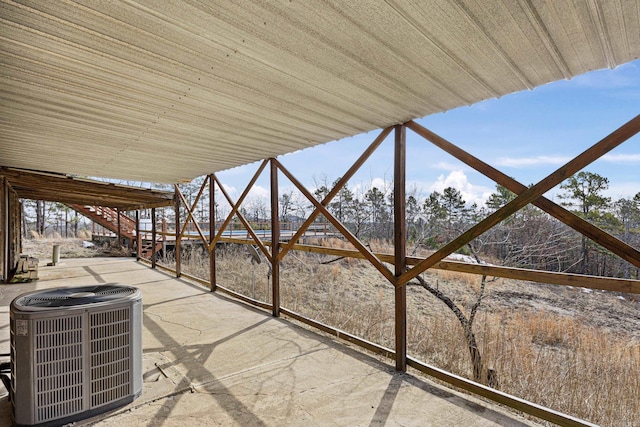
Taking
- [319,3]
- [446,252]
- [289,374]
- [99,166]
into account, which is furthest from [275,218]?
[319,3]

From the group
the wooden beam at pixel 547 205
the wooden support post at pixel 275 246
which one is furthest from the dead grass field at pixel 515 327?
the wooden beam at pixel 547 205

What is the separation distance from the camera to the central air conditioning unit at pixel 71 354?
6.56 feet

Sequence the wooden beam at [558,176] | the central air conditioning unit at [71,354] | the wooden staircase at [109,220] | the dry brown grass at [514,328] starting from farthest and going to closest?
the wooden staircase at [109,220] → the dry brown grass at [514,328] → the central air conditioning unit at [71,354] → the wooden beam at [558,176]

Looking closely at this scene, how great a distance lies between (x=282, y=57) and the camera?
1.88 meters

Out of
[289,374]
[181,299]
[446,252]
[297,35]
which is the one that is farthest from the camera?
[181,299]

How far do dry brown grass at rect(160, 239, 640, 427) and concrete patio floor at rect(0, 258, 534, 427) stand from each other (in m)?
1.61

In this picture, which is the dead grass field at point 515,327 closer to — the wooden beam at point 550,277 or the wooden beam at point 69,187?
the wooden beam at point 550,277

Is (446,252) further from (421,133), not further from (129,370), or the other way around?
(129,370)

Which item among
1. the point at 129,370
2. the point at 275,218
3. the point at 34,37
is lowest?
the point at 129,370

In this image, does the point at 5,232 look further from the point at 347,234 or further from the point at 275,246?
the point at 347,234

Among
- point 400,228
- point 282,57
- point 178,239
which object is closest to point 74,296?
point 282,57

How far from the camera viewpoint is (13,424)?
2.09 m

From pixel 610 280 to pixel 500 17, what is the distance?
5.19 ft

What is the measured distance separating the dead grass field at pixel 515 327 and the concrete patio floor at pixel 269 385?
63.5 inches
